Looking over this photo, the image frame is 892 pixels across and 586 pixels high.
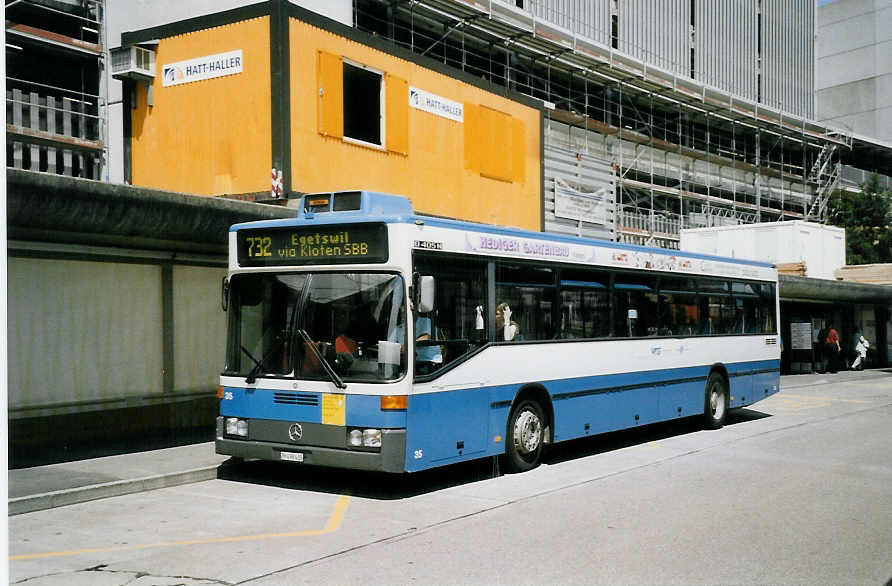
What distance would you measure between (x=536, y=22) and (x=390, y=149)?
54.7ft

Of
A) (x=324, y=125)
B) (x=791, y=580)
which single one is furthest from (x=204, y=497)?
(x=324, y=125)

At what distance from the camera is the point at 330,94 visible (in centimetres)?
1825

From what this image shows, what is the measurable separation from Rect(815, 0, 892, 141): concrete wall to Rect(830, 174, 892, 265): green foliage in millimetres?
22986

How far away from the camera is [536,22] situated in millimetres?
34156

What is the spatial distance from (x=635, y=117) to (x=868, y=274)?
11.9 metres

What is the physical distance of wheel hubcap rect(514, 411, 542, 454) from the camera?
11133 millimetres

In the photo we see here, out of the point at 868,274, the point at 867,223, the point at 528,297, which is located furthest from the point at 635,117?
the point at 528,297

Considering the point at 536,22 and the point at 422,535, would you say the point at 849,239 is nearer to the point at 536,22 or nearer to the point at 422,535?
the point at 536,22

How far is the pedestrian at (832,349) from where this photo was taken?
110 ft

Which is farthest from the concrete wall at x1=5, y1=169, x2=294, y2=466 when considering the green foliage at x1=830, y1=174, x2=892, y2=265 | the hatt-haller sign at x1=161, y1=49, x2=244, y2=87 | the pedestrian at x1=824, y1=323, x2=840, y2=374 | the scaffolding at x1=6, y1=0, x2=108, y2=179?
the green foliage at x1=830, y1=174, x2=892, y2=265

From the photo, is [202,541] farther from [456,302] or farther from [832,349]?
[832,349]

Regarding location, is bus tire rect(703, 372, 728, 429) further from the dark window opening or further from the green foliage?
the green foliage

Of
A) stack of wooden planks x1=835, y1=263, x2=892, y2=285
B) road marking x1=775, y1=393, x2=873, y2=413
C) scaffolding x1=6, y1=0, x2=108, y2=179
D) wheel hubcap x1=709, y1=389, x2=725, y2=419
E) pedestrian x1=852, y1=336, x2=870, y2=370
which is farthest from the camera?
stack of wooden planks x1=835, y1=263, x2=892, y2=285

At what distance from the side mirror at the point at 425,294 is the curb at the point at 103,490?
3484 mm
